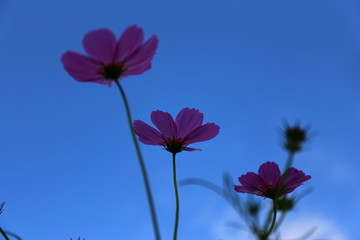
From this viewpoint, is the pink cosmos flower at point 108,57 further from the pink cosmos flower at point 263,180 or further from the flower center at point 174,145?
the pink cosmos flower at point 263,180

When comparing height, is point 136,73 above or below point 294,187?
above

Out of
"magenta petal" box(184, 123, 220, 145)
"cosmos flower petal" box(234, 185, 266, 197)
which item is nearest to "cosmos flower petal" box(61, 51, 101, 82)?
"magenta petal" box(184, 123, 220, 145)

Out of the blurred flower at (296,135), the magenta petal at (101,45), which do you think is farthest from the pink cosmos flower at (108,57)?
the blurred flower at (296,135)

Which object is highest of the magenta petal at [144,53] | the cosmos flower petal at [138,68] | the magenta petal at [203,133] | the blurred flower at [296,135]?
the magenta petal at [144,53]

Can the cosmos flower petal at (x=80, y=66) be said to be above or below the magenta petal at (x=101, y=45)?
below

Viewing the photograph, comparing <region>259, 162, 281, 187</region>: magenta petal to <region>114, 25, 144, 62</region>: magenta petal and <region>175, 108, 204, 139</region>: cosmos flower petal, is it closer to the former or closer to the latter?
<region>175, 108, 204, 139</region>: cosmos flower petal

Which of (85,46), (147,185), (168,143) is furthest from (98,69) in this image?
(147,185)

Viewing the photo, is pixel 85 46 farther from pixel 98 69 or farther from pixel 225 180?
pixel 225 180
